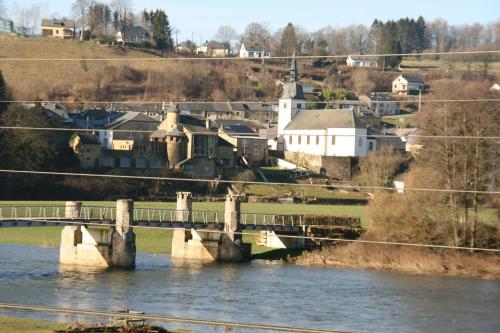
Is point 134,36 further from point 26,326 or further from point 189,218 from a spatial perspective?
point 26,326

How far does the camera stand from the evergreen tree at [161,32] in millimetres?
175350

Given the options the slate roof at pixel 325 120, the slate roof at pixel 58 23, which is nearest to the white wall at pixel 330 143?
the slate roof at pixel 325 120

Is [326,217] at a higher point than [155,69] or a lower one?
lower

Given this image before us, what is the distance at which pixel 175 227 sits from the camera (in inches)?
2318

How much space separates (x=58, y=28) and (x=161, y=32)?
1575 cm

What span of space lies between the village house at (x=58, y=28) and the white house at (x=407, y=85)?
50.4 meters

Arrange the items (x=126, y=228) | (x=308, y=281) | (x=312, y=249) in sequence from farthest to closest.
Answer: (x=312, y=249)
(x=126, y=228)
(x=308, y=281)

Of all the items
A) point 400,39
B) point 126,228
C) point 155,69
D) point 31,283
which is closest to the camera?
point 31,283

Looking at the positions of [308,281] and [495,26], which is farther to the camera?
[495,26]

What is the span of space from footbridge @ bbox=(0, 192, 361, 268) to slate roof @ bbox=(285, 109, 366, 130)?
49.9m

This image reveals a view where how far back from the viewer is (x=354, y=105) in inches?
5615

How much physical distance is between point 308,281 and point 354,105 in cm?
9359

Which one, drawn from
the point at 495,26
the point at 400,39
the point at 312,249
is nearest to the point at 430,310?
the point at 312,249

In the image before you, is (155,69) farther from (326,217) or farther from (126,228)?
(126,228)
